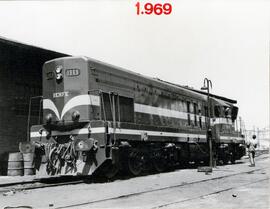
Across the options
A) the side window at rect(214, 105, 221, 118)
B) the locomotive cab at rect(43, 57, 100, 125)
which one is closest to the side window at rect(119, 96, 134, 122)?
the locomotive cab at rect(43, 57, 100, 125)

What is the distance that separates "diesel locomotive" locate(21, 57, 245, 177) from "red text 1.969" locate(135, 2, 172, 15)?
2589 millimetres

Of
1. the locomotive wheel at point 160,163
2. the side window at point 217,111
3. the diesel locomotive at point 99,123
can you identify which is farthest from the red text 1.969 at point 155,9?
the side window at point 217,111

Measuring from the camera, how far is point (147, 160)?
12.7m

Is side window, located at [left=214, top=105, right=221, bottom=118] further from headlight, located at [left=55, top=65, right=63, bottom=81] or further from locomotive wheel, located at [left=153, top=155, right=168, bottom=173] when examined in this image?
headlight, located at [left=55, top=65, right=63, bottom=81]

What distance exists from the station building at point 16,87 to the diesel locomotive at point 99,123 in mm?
3926

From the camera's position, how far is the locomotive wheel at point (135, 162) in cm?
1170

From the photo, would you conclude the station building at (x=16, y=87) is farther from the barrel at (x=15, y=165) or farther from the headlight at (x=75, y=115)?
the headlight at (x=75, y=115)

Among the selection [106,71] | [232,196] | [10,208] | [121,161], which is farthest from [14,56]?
[232,196]

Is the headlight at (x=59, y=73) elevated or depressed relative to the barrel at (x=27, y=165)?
elevated

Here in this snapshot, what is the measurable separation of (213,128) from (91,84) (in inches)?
354

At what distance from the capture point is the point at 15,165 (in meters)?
13.7

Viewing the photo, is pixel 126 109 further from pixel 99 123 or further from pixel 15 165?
pixel 15 165

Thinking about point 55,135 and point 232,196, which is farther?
point 55,135

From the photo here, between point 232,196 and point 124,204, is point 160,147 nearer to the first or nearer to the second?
point 232,196
